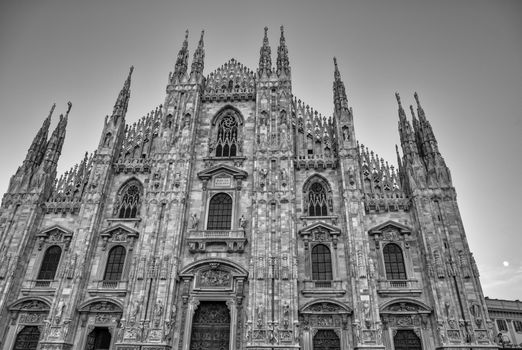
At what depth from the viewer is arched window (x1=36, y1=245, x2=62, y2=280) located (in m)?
22.9

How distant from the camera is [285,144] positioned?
25.1m

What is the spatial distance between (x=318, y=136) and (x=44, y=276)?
20.1 meters

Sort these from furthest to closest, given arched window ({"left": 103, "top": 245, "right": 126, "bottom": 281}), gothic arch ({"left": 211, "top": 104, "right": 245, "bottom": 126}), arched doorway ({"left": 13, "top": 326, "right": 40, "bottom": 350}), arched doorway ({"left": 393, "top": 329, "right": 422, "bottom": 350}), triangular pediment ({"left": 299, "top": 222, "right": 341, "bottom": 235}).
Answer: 1. gothic arch ({"left": 211, "top": 104, "right": 245, "bottom": 126})
2. arched window ({"left": 103, "top": 245, "right": 126, "bottom": 281})
3. triangular pediment ({"left": 299, "top": 222, "right": 341, "bottom": 235})
4. arched doorway ({"left": 13, "top": 326, "right": 40, "bottom": 350})
5. arched doorway ({"left": 393, "top": 329, "right": 422, "bottom": 350})

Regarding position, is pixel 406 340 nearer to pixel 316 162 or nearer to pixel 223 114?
pixel 316 162

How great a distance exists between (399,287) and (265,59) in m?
19.4

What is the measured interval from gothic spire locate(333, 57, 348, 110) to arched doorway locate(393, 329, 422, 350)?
14916mm

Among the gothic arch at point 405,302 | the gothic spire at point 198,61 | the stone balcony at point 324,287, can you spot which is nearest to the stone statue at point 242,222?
the stone balcony at point 324,287

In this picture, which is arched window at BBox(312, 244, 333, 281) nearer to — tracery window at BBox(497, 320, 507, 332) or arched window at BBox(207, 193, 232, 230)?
arched window at BBox(207, 193, 232, 230)

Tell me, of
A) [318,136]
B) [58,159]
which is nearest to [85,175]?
[58,159]

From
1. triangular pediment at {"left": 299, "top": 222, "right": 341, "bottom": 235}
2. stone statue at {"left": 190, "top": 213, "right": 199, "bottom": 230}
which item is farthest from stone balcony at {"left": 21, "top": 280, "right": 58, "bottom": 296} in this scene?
triangular pediment at {"left": 299, "top": 222, "right": 341, "bottom": 235}

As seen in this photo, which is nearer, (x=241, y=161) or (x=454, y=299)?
(x=454, y=299)

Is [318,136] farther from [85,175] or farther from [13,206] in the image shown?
[13,206]

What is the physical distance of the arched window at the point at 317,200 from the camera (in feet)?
77.7

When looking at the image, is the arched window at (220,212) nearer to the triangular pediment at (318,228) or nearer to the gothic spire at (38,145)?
the triangular pediment at (318,228)
